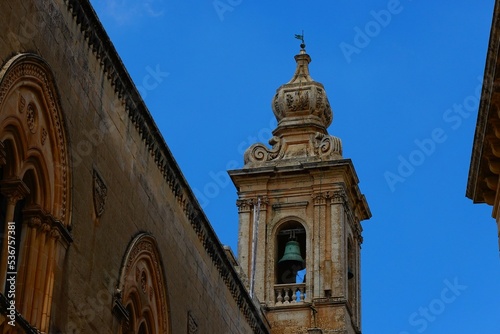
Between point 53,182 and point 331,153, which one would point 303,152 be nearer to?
point 331,153

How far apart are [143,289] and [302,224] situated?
13561 millimetres

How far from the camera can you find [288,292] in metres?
30.8

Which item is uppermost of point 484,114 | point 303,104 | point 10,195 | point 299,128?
point 303,104

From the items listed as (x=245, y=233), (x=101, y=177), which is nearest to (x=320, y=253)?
(x=245, y=233)

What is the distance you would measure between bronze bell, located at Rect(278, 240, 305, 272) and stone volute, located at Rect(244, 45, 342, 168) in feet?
7.18

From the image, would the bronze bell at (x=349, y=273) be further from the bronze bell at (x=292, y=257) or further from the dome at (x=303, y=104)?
the dome at (x=303, y=104)

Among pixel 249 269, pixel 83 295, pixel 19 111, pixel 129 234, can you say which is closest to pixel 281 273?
pixel 249 269

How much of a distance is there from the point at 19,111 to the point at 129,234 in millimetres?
4166

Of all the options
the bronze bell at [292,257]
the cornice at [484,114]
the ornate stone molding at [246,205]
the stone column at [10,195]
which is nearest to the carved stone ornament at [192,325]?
the cornice at [484,114]

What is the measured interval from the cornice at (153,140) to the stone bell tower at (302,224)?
173 inches

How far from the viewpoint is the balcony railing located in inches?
1205

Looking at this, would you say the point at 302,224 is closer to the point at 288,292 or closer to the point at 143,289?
the point at 288,292

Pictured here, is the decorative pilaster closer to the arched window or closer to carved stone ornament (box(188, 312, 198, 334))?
the arched window

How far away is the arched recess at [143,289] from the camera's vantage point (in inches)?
691
